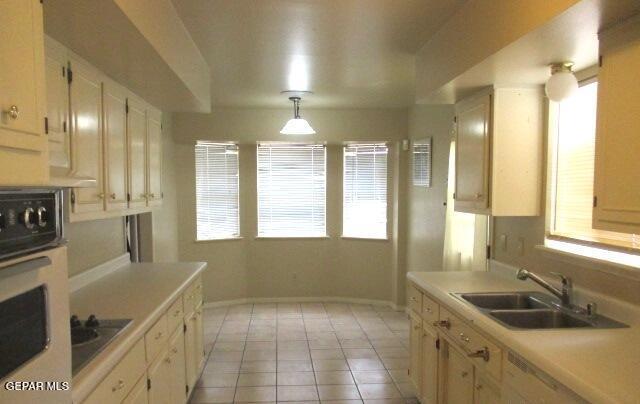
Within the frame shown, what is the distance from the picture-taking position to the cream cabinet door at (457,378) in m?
2.04

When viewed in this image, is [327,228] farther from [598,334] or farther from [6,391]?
[6,391]

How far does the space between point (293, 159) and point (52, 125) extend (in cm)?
390

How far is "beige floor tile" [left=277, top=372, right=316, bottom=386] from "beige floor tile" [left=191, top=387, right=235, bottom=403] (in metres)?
0.40

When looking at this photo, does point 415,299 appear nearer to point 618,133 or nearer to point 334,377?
point 334,377

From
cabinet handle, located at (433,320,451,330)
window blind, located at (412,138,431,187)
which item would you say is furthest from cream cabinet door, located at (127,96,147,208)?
window blind, located at (412,138,431,187)

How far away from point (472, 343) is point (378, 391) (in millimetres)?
1411

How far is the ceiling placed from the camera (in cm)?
222

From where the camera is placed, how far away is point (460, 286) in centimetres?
255

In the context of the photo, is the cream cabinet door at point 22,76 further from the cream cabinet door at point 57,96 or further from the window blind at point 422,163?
the window blind at point 422,163

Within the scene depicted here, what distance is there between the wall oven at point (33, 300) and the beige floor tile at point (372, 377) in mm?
2646

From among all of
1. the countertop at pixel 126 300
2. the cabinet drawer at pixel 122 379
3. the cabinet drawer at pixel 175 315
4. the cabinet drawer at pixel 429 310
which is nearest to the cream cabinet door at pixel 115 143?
the countertop at pixel 126 300

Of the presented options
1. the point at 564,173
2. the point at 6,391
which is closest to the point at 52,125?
the point at 6,391

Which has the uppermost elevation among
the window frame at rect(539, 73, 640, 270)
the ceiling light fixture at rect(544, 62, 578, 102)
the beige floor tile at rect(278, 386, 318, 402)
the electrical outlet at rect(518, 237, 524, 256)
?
the ceiling light fixture at rect(544, 62, 578, 102)

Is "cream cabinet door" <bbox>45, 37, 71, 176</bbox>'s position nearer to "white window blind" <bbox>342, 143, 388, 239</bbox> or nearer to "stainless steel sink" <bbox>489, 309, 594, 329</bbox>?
"stainless steel sink" <bbox>489, 309, 594, 329</bbox>
